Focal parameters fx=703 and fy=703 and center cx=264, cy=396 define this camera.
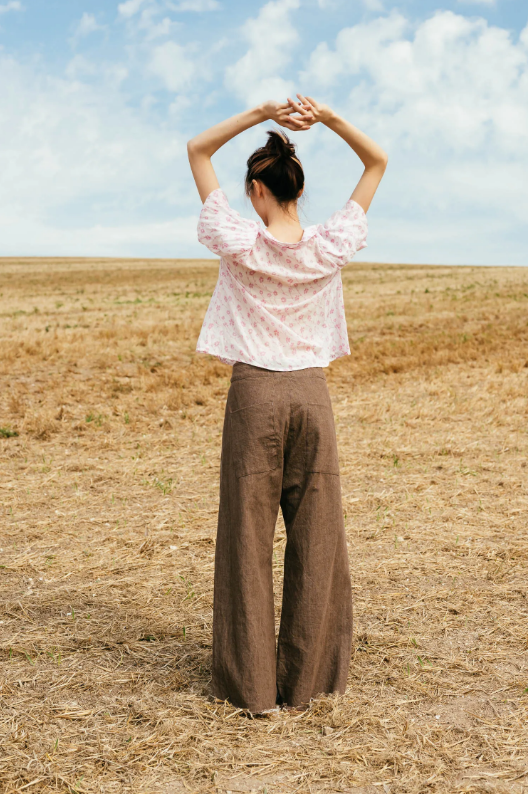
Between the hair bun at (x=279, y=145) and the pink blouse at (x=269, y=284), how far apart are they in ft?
1.00

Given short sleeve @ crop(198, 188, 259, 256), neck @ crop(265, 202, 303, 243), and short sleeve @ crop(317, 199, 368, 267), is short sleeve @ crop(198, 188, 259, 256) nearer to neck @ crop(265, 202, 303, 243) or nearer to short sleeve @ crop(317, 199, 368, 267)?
neck @ crop(265, 202, 303, 243)

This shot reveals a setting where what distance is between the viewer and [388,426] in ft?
32.0

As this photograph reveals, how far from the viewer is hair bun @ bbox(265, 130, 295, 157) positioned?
3.20m

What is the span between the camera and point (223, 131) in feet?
10.6

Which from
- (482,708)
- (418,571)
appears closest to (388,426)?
(418,571)

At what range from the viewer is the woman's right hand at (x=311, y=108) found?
124 inches

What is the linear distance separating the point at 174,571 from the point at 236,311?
9.35ft

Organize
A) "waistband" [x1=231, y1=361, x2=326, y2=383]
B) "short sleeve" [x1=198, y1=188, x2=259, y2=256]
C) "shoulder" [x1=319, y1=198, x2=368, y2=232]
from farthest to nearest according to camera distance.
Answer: "shoulder" [x1=319, y1=198, x2=368, y2=232]
"waistband" [x1=231, y1=361, x2=326, y2=383]
"short sleeve" [x1=198, y1=188, x2=259, y2=256]

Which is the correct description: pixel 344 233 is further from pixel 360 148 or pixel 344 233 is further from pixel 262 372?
pixel 262 372

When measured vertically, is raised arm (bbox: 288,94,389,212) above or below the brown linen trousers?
→ above

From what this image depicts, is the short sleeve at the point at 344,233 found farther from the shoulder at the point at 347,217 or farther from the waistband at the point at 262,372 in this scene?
the waistband at the point at 262,372

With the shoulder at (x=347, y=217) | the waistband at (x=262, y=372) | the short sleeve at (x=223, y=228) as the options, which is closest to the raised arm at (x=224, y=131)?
the short sleeve at (x=223, y=228)

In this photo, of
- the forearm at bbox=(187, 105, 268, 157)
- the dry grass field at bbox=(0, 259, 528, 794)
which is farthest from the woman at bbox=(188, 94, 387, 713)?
the dry grass field at bbox=(0, 259, 528, 794)

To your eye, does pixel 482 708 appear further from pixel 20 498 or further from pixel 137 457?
pixel 137 457
